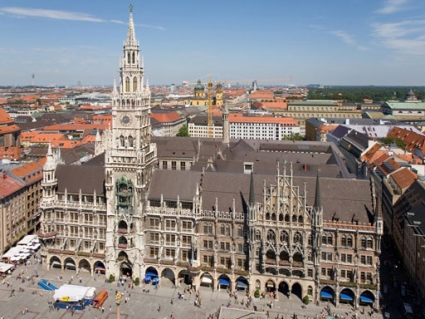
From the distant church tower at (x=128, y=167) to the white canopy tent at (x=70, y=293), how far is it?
31.9ft

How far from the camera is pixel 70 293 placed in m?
80.4

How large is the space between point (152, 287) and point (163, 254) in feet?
21.7

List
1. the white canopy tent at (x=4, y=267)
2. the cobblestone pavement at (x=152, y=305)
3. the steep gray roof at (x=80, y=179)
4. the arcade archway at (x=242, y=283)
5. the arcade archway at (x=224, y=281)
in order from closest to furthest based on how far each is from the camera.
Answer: the cobblestone pavement at (x=152, y=305)
the arcade archway at (x=242, y=283)
the arcade archway at (x=224, y=281)
the white canopy tent at (x=4, y=267)
the steep gray roof at (x=80, y=179)

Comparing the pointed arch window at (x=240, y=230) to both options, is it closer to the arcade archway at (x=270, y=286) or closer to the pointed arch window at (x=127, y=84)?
the arcade archway at (x=270, y=286)

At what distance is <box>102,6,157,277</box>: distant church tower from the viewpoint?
290ft

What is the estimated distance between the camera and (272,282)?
83.8 meters

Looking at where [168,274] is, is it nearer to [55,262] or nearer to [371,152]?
[55,262]

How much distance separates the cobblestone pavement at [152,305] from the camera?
256 ft

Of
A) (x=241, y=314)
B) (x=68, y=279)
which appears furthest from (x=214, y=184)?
(x=68, y=279)

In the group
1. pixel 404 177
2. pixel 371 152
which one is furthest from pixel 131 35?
pixel 371 152

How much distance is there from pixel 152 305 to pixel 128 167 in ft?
86.3

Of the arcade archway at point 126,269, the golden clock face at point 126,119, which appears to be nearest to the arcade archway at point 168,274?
the arcade archway at point 126,269

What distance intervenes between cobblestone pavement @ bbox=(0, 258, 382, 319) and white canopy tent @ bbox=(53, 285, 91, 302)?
228 cm

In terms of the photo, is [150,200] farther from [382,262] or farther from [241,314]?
[382,262]
